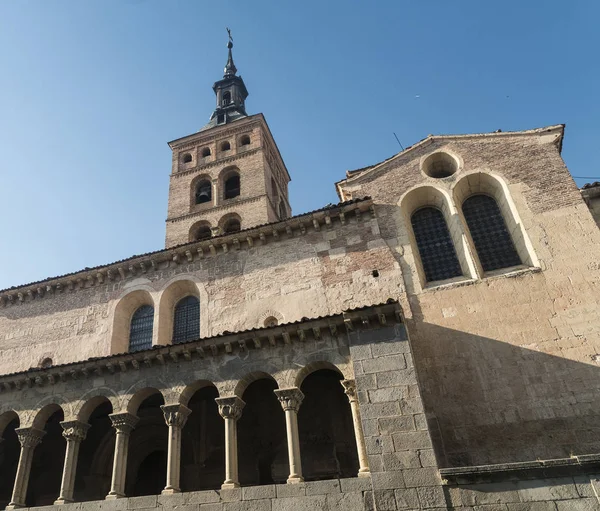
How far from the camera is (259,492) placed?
9.68 m

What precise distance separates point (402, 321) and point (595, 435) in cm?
519

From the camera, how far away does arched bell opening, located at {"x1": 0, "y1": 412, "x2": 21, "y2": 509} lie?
14.0m

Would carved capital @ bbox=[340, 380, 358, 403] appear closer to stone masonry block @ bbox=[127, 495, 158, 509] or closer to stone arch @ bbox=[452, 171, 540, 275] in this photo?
stone masonry block @ bbox=[127, 495, 158, 509]

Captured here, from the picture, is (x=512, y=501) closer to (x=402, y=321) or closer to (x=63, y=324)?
(x=402, y=321)

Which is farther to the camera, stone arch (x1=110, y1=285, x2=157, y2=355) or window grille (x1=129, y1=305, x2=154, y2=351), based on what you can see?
window grille (x1=129, y1=305, x2=154, y2=351)

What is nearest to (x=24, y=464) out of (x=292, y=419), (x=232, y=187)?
(x=292, y=419)

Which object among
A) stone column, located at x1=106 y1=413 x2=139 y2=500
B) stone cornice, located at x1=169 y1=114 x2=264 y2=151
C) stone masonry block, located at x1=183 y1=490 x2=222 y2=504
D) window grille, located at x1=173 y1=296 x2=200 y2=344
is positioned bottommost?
stone masonry block, located at x1=183 y1=490 x2=222 y2=504

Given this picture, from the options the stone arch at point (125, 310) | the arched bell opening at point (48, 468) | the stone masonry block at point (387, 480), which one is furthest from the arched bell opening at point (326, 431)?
the arched bell opening at point (48, 468)

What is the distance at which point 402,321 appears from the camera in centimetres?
1053

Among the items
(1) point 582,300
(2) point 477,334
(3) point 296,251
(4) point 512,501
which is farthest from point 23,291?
(1) point 582,300

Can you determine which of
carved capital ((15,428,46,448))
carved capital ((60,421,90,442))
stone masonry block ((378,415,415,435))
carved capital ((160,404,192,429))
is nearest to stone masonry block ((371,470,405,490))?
stone masonry block ((378,415,415,435))

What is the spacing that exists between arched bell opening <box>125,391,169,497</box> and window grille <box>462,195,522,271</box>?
10857 mm

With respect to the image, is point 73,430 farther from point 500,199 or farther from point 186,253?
point 500,199

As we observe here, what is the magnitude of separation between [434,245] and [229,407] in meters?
8.18
